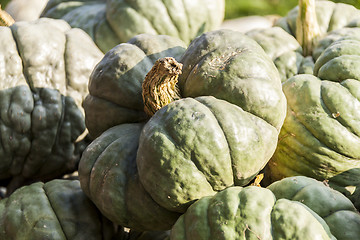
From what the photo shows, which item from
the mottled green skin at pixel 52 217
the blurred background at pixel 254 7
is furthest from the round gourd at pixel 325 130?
the blurred background at pixel 254 7

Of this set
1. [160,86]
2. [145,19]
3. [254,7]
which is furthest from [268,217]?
[254,7]

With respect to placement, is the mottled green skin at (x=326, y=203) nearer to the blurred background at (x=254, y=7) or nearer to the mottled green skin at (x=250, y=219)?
the mottled green skin at (x=250, y=219)

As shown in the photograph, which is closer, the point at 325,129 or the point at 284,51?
the point at 325,129

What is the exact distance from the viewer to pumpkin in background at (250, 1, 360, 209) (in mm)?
2342

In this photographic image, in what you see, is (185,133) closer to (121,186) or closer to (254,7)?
(121,186)

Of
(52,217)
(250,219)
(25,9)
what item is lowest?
(25,9)

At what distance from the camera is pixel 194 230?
1774 mm

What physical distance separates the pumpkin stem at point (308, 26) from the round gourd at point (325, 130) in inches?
30.3

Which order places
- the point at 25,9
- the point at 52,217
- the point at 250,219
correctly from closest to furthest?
1. the point at 250,219
2. the point at 52,217
3. the point at 25,9

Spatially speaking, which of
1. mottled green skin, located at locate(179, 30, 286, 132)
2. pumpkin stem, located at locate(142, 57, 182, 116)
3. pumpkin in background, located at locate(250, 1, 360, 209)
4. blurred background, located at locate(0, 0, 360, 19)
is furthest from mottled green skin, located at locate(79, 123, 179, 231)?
blurred background, located at locate(0, 0, 360, 19)

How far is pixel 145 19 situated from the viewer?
3535 mm

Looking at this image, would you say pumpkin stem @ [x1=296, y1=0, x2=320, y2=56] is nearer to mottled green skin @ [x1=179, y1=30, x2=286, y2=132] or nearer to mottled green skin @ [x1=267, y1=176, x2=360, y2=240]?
mottled green skin @ [x1=179, y1=30, x2=286, y2=132]

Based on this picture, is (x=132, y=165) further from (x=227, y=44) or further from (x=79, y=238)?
(x=227, y=44)

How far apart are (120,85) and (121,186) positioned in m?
0.54
